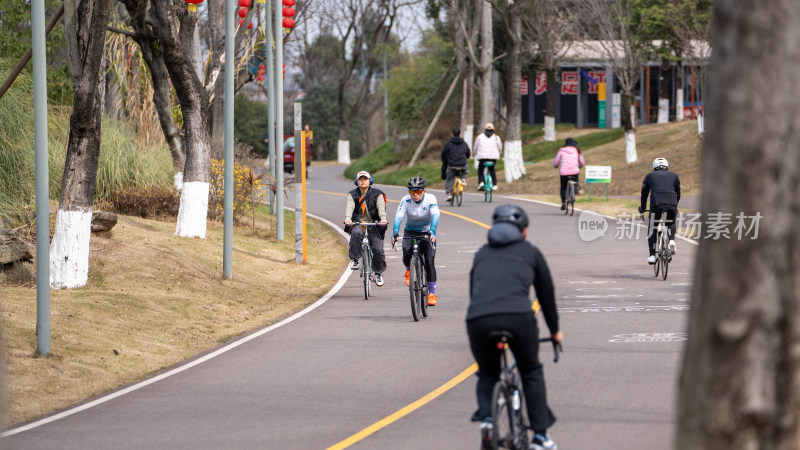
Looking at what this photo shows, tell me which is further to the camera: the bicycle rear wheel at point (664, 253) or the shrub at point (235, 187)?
the shrub at point (235, 187)

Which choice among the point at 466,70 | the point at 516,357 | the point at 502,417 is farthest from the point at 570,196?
the point at 466,70

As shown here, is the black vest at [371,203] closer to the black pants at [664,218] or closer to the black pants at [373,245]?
the black pants at [373,245]

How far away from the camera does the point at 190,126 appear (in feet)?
69.7

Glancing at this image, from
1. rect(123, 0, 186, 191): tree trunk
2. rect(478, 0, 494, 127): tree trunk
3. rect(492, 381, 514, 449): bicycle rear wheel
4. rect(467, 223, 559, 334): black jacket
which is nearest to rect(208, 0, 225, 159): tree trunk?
rect(123, 0, 186, 191): tree trunk

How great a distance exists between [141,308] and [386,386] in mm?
6012

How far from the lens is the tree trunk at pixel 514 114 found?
3978 centimetres

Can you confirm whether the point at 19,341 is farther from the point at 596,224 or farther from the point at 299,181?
the point at 596,224

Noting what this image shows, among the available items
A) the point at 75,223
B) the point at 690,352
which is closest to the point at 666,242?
the point at 75,223

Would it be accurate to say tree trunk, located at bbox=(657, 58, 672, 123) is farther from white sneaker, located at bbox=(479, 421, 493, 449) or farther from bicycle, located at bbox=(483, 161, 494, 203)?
white sneaker, located at bbox=(479, 421, 493, 449)

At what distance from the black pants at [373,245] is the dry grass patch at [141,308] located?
43.5 inches

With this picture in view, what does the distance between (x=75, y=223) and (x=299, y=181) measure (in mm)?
7197

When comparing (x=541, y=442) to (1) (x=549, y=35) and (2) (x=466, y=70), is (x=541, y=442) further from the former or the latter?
(1) (x=549, y=35)

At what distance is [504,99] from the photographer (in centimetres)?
6016

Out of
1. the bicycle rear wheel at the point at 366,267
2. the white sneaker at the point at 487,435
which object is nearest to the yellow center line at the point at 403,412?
the white sneaker at the point at 487,435
